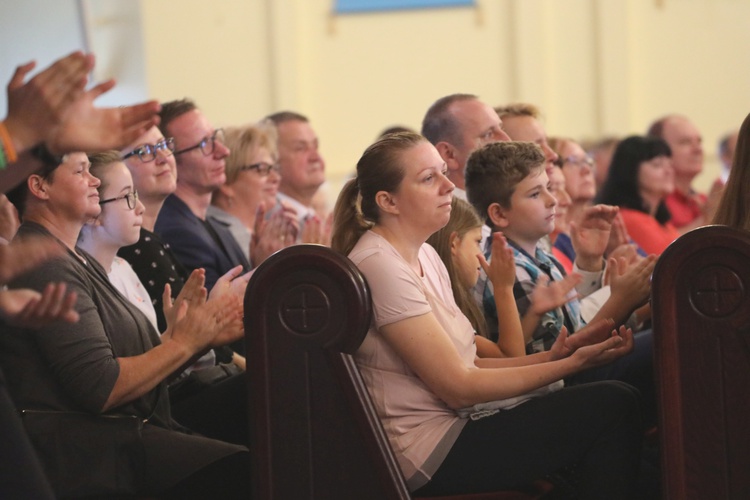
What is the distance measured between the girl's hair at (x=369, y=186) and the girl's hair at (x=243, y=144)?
1723mm

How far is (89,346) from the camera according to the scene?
7.52 ft

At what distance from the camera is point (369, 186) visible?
98.0 inches

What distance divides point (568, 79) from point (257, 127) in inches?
147

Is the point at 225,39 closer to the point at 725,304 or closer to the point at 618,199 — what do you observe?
the point at 618,199

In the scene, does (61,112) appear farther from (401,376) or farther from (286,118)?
(286,118)

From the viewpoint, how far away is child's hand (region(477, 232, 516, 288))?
8.47 ft

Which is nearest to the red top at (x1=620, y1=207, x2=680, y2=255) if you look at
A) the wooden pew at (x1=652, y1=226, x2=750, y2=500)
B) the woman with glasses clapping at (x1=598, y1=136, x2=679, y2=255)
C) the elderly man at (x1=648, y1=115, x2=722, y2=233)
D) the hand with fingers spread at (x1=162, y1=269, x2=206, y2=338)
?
the woman with glasses clapping at (x1=598, y1=136, x2=679, y2=255)

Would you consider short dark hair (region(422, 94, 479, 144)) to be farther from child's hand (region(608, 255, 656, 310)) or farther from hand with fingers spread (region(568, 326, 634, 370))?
hand with fingers spread (region(568, 326, 634, 370))

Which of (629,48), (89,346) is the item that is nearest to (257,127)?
(89,346)

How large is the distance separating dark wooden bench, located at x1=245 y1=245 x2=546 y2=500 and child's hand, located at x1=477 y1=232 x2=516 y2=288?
48cm

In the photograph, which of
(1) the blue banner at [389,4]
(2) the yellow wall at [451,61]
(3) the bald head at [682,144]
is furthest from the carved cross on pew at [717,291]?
(1) the blue banner at [389,4]

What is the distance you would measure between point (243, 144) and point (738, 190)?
2.12 m

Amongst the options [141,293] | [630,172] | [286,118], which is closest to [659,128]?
[630,172]

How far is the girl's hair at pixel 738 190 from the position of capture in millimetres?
2631
